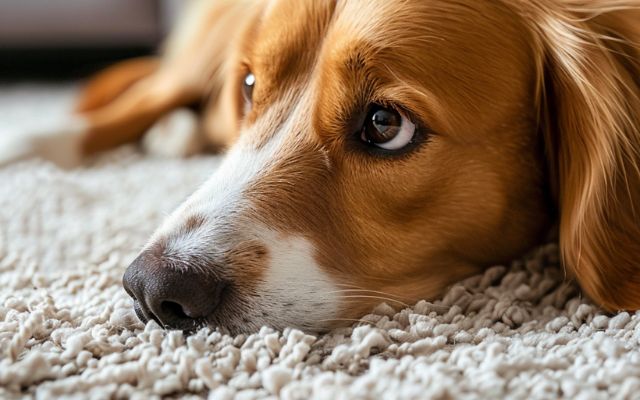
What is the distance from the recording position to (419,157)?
4.46 ft

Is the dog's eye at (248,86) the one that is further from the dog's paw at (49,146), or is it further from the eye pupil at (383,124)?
the dog's paw at (49,146)

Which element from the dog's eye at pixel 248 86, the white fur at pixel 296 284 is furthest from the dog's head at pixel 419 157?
the dog's eye at pixel 248 86

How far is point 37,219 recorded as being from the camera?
1745 millimetres

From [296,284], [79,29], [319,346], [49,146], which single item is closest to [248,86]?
[296,284]

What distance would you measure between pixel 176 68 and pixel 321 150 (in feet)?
4.29

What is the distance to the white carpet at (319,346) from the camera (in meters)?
1.02

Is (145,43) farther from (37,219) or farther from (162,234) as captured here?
(162,234)

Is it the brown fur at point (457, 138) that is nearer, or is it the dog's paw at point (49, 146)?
the brown fur at point (457, 138)

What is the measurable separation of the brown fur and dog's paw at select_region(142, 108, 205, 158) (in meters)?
0.90

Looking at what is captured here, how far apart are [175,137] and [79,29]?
206cm

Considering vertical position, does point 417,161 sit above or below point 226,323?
above

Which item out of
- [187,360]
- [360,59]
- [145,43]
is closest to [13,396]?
[187,360]

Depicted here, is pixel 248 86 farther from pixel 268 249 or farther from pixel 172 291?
pixel 172 291

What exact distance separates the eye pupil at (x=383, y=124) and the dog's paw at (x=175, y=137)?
1.08 m
